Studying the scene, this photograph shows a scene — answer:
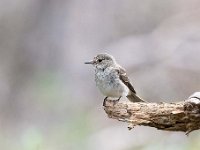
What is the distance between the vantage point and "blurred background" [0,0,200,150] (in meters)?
9.77

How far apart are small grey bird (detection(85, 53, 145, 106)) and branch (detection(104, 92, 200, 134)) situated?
1238 millimetres

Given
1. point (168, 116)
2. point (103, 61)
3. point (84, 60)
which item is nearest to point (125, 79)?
point (103, 61)

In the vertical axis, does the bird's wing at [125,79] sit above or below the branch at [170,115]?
above

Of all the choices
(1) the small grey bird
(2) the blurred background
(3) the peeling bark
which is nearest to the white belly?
(1) the small grey bird

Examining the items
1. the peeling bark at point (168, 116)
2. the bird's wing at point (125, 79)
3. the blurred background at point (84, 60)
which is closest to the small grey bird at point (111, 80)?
the bird's wing at point (125, 79)

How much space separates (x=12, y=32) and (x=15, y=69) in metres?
0.78

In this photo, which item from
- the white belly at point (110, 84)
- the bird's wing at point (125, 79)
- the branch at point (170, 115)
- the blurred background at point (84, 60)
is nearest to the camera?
the branch at point (170, 115)

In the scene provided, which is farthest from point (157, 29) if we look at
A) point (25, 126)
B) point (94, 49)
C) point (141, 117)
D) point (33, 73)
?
point (141, 117)

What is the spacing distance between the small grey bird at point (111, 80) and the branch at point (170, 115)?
1.24m

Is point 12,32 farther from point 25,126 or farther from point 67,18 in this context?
point 25,126

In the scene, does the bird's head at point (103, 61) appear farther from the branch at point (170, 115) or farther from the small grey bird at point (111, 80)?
the branch at point (170, 115)

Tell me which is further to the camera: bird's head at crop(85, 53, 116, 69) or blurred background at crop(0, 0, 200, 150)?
blurred background at crop(0, 0, 200, 150)

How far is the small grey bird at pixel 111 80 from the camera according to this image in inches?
237

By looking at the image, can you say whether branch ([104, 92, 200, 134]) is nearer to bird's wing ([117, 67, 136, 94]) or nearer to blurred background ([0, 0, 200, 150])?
bird's wing ([117, 67, 136, 94])
